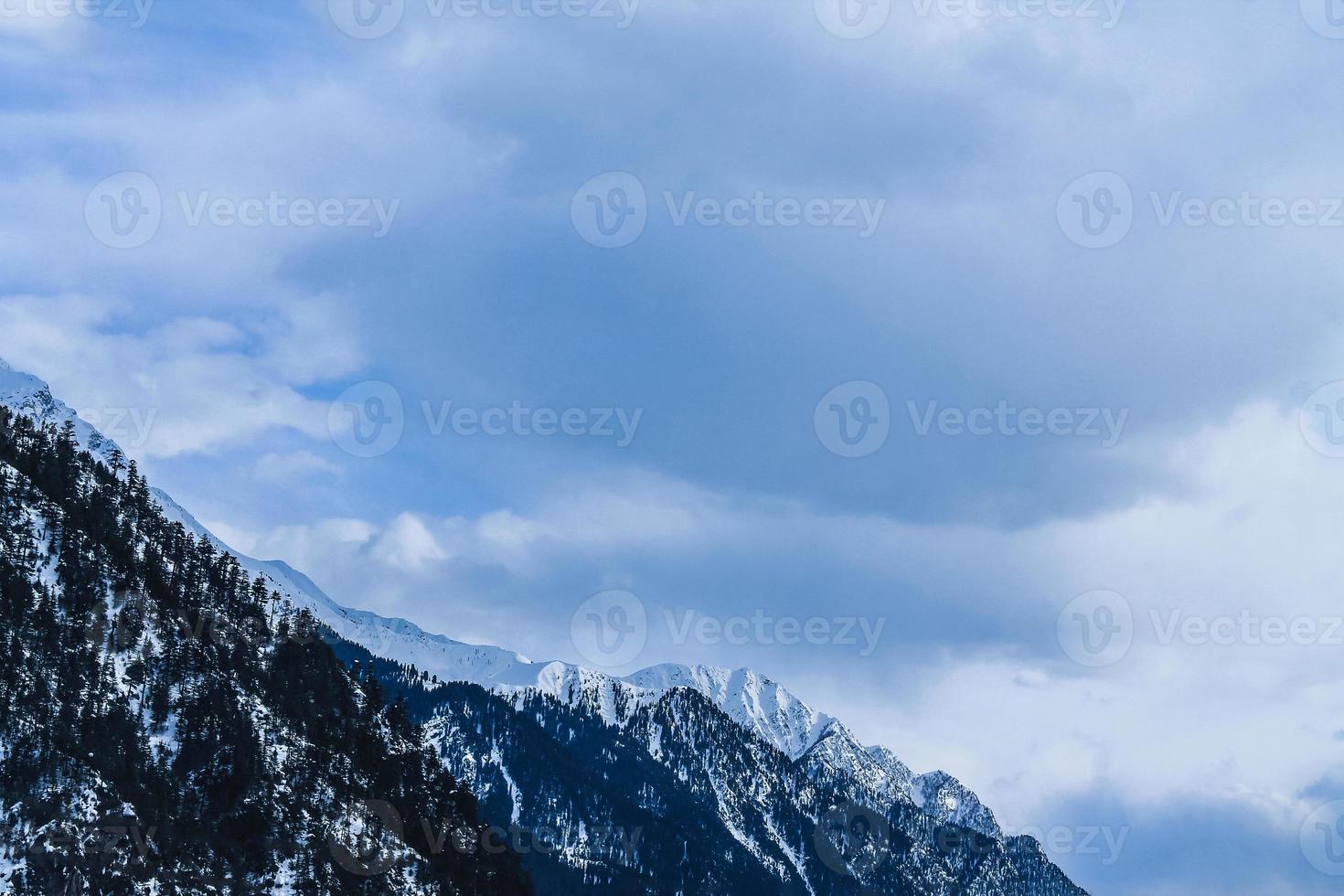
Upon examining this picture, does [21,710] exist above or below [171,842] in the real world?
above

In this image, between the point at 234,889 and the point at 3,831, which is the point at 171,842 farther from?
the point at 3,831

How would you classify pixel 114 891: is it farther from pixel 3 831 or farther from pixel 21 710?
pixel 21 710

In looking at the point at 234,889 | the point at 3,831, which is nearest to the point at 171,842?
the point at 234,889

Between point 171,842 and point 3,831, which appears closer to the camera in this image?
point 3,831

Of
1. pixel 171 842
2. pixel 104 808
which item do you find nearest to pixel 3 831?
pixel 104 808

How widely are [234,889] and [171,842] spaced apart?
1219 centimetres

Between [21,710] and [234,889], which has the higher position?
[21,710]

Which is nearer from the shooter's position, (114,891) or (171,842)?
(114,891)

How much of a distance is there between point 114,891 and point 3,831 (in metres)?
17.2

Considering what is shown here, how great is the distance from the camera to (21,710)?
647 ft

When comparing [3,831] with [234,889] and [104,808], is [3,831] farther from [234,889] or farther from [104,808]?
[234,889]

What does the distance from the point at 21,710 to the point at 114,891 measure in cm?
3539

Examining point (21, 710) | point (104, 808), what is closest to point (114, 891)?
point (104, 808)

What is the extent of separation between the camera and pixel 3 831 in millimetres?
177000
